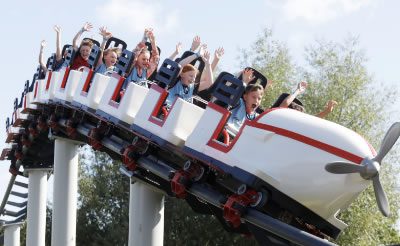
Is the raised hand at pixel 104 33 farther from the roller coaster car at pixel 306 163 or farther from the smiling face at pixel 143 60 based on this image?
the roller coaster car at pixel 306 163

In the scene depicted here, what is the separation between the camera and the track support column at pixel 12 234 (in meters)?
13.3

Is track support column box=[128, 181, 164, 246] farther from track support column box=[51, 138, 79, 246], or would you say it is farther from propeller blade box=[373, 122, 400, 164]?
propeller blade box=[373, 122, 400, 164]

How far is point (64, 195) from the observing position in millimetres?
10336

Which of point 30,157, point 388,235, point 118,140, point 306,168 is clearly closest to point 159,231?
point 118,140

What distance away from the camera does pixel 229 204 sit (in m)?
5.88

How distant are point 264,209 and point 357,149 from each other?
766 millimetres

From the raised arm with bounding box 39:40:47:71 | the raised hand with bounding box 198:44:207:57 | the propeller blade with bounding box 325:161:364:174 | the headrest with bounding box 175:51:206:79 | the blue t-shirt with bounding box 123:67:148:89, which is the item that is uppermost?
the raised hand with bounding box 198:44:207:57

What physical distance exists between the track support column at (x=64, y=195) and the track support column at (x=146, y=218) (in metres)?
1.91

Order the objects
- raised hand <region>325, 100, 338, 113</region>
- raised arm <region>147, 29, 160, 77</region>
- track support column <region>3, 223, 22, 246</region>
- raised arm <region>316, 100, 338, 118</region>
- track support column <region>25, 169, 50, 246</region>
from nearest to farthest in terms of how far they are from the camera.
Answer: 1. raised arm <region>316, 100, 338, 118</region>
2. raised hand <region>325, 100, 338, 113</region>
3. raised arm <region>147, 29, 160, 77</region>
4. track support column <region>25, 169, 50, 246</region>
5. track support column <region>3, 223, 22, 246</region>

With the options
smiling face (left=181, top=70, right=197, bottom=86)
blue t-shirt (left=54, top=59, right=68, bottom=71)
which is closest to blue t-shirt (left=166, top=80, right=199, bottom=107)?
smiling face (left=181, top=70, right=197, bottom=86)

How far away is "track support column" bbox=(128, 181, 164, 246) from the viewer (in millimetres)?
8391

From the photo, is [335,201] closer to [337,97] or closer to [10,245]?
[10,245]

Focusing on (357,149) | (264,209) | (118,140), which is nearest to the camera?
(357,149)

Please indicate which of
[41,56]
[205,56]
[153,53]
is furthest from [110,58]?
[41,56]
